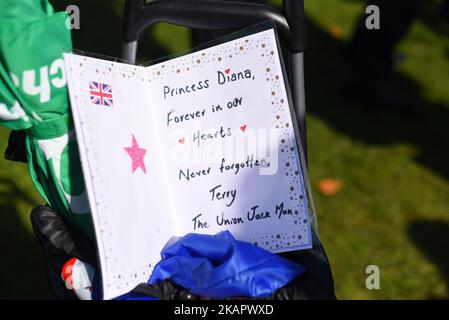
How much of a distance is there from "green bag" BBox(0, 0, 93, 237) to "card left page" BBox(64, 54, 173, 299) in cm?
4

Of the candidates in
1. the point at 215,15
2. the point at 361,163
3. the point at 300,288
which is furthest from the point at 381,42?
the point at 300,288

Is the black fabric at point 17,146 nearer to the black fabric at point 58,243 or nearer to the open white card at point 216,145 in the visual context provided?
the black fabric at point 58,243

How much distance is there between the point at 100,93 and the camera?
1104mm

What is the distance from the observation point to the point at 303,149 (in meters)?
1.25

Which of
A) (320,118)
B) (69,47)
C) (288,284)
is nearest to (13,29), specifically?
(69,47)

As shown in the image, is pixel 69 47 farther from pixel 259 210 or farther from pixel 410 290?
pixel 410 290

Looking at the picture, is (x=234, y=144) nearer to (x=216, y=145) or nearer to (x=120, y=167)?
(x=216, y=145)

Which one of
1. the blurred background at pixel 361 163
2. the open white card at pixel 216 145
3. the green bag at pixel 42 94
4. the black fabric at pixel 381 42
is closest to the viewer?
the green bag at pixel 42 94

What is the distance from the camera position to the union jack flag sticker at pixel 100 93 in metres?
1.09

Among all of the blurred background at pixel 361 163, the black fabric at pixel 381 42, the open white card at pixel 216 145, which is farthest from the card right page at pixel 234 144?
the black fabric at pixel 381 42

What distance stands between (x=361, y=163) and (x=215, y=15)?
1.55m

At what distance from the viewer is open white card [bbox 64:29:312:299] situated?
1.17m

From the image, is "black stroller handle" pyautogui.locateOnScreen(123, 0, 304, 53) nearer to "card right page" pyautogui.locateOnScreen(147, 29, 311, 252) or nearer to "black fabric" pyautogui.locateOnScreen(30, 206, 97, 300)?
"card right page" pyautogui.locateOnScreen(147, 29, 311, 252)

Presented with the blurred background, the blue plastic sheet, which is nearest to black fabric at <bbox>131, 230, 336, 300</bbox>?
the blue plastic sheet
